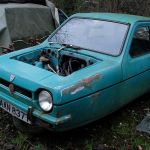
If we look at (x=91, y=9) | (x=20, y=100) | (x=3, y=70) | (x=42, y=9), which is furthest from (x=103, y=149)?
(x=91, y=9)

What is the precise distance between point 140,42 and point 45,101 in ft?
7.10

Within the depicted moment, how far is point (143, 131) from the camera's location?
4.74m

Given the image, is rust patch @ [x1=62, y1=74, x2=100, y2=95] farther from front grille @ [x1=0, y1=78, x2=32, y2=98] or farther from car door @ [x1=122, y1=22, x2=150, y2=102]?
car door @ [x1=122, y1=22, x2=150, y2=102]

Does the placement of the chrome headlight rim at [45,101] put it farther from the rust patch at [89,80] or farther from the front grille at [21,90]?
the rust patch at [89,80]

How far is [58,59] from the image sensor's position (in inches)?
194

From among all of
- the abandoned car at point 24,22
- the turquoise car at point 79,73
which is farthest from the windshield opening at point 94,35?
the abandoned car at point 24,22

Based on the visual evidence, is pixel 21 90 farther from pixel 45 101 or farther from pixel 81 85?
pixel 81 85

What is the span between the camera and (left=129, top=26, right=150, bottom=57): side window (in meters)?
5.02

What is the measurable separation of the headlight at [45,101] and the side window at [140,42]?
5.30 feet

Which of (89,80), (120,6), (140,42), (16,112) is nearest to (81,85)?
(89,80)

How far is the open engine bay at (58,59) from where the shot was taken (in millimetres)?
4707

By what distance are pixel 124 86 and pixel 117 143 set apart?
78 cm

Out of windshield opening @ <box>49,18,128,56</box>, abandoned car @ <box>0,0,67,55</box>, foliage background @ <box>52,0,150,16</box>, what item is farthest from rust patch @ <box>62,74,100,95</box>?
foliage background @ <box>52,0,150,16</box>

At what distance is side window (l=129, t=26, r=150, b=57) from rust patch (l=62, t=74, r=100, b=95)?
102 centimetres
